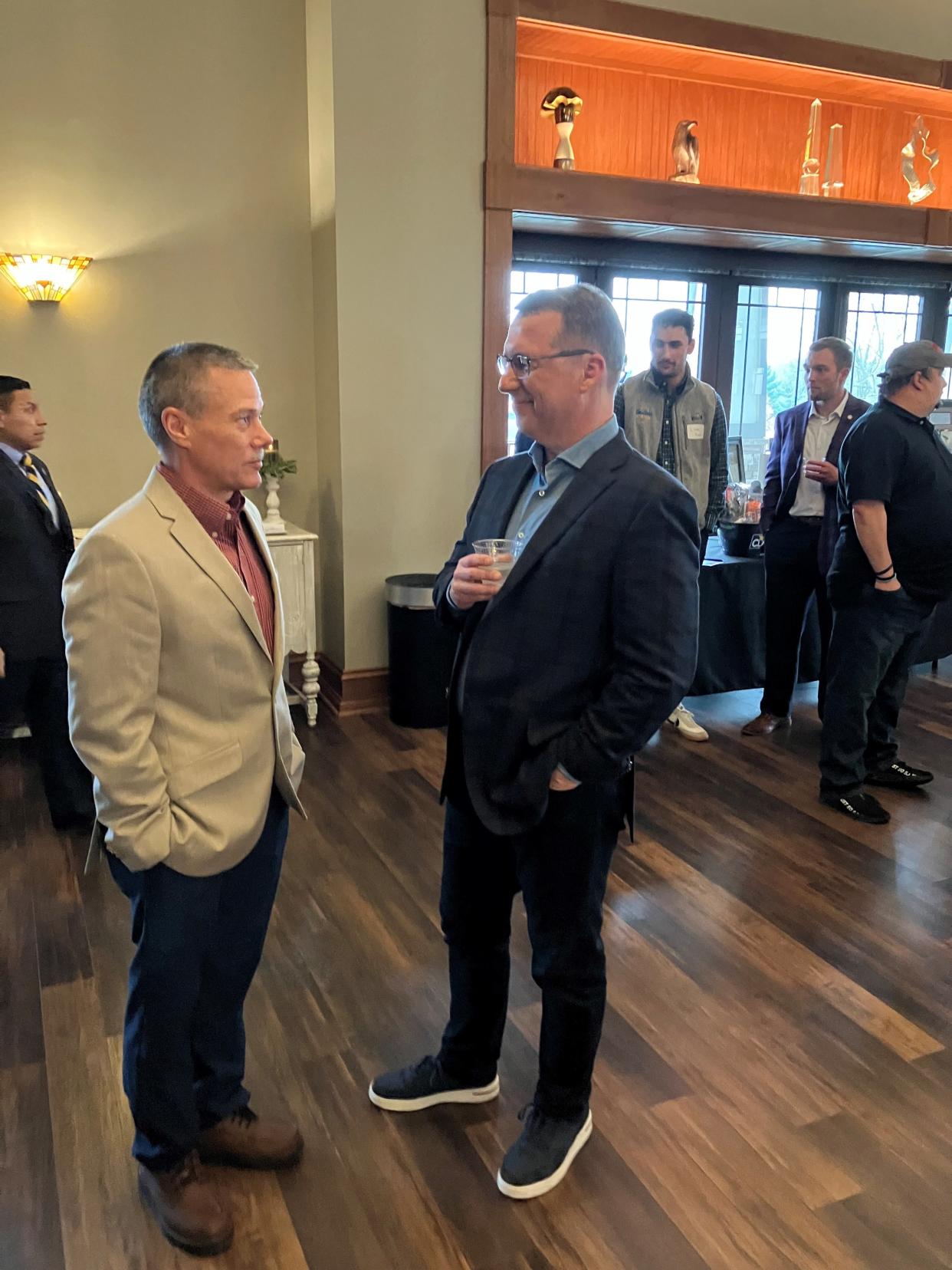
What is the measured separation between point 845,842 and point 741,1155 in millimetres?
1618

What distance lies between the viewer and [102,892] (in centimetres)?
291

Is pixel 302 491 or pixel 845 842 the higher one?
pixel 302 491

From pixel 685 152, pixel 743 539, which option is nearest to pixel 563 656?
pixel 743 539

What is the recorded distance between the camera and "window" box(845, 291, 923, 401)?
603cm

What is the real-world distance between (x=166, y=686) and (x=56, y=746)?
2.04m

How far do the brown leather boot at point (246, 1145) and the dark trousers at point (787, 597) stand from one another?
3.03 m

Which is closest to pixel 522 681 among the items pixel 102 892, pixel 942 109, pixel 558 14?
pixel 102 892

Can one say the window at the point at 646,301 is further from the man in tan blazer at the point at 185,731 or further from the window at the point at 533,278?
the man in tan blazer at the point at 185,731

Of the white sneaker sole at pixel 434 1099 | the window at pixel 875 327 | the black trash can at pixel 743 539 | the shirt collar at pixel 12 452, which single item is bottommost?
the white sneaker sole at pixel 434 1099

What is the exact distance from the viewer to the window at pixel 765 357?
222 inches

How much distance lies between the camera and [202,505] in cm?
157

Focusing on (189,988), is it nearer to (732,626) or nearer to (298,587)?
(298,587)

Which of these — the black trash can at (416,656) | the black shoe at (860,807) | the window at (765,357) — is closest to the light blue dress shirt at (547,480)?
the black shoe at (860,807)

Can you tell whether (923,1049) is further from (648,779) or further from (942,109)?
(942,109)
